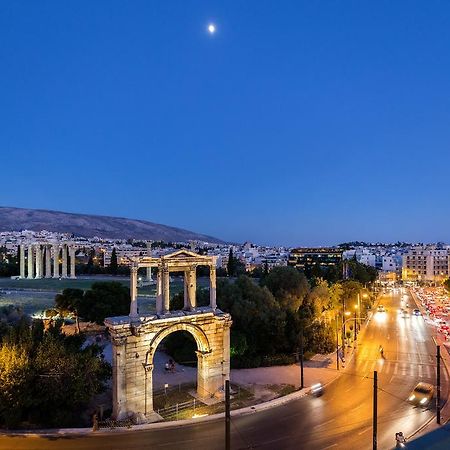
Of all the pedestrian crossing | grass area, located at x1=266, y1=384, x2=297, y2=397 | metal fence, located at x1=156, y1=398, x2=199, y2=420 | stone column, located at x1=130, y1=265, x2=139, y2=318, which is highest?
stone column, located at x1=130, y1=265, x2=139, y2=318

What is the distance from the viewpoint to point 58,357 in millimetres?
24703

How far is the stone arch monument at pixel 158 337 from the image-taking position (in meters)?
25.8

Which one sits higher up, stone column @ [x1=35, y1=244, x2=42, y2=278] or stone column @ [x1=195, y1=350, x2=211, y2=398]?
stone column @ [x1=35, y1=244, x2=42, y2=278]

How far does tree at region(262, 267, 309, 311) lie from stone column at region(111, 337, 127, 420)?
1085 inches

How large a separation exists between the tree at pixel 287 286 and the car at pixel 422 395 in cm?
2022

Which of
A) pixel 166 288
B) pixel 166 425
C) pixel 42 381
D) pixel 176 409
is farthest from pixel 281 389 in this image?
pixel 42 381

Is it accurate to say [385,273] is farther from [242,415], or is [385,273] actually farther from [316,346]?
[242,415]

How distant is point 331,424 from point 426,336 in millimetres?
36321

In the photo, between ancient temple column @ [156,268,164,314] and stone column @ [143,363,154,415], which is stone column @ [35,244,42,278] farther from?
stone column @ [143,363,154,415]

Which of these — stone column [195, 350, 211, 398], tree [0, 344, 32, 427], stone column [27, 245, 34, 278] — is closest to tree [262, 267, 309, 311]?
stone column [195, 350, 211, 398]

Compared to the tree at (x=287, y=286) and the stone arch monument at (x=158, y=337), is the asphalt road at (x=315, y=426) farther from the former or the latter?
the tree at (x=287, y=286)

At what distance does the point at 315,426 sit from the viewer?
82.7 ft

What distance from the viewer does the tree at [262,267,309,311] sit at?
51.7m

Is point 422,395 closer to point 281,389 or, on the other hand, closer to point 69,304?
point 281,389
